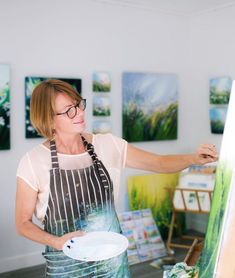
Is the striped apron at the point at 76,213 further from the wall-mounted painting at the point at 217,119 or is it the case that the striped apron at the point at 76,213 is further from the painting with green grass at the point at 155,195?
the wall-mounted painting at the point at 217,119

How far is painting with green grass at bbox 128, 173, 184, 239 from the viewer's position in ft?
Result: 14.4

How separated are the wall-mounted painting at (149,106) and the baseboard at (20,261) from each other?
4.96 feet

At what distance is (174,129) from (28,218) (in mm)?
3249

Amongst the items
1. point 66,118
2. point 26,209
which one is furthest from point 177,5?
point 26,209

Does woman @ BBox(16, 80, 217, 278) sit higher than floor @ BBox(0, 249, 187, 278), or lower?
higher

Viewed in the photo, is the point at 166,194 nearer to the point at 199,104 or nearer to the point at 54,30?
the point at 199,104

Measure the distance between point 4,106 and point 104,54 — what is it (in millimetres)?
1189

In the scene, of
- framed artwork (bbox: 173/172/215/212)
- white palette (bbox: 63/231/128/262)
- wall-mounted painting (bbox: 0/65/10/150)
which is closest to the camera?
white palette (bbox: 63/231/128/262)

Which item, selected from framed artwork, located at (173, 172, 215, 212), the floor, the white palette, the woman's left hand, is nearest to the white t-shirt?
the white palette

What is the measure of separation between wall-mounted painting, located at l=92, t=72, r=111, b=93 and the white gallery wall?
0.06 m

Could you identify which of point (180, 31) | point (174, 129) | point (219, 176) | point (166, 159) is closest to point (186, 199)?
point (174, 129)

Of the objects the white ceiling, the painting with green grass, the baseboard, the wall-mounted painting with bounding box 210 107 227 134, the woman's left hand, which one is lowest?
the baseboard

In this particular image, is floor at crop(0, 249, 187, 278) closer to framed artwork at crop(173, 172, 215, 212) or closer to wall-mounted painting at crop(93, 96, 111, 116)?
framed artwork at crop(173, 172, 215, 212)

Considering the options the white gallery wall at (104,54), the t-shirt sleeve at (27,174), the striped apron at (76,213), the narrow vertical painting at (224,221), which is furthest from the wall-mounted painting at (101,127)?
the narrow vertical painting at (224,221)
